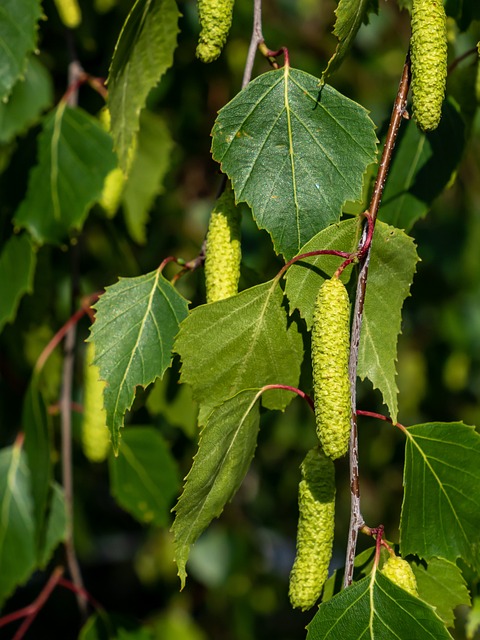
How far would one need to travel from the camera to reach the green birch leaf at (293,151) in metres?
0.94

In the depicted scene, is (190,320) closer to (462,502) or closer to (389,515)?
(462,502)

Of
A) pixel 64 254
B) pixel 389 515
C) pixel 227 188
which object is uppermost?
pixel 227 188

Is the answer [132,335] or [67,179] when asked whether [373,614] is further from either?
[67,179]

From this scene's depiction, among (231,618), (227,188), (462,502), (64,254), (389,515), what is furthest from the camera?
(389,515)

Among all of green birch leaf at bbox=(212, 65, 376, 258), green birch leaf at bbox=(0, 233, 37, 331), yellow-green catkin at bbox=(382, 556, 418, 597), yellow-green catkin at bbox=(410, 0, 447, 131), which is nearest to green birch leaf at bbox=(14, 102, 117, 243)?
green birch leaf at bbox=(0, 233, 37, 331)

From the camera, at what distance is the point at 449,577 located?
3.20 feet

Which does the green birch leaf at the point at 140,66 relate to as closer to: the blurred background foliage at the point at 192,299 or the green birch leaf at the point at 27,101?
the blurred background foliage at the point at 192,299

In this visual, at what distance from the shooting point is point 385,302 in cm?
98

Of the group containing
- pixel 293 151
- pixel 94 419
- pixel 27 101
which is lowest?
pixel 94 419

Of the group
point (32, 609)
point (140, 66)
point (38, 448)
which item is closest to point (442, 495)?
point (140, 66)

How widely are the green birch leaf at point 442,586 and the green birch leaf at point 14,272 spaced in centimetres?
78

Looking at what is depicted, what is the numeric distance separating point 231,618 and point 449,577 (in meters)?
1.88

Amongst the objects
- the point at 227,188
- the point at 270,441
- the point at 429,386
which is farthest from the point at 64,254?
the point at 429,386

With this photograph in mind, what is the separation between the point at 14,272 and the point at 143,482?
425 millimetres
